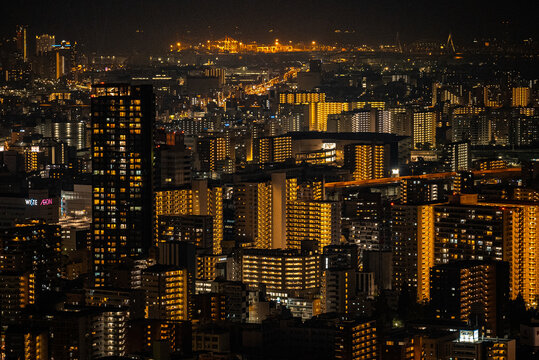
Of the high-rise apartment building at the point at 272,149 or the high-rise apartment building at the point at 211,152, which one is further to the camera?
the high-rise apartment building at the point at 272,149

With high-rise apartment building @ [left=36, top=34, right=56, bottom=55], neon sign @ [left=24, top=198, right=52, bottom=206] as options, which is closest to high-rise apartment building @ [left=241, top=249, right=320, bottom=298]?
neon sign @ [left=24, top=198, right=52, bottom=206]

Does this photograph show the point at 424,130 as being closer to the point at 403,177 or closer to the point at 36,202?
the point at 403,177

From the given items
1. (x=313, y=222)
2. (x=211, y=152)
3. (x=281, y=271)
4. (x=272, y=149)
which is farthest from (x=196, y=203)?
(x=272, y=149)

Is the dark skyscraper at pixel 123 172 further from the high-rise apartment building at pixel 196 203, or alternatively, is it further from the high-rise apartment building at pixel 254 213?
the high-rise apartment building at pixel 254 213

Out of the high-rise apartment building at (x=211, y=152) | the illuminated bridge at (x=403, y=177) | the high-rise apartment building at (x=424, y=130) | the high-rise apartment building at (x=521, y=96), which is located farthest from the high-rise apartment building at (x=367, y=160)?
the high-rise apartment building at (x=521, y=96)

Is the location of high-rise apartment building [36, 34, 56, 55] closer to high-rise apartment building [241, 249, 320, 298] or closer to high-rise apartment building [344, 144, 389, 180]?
high-rise apartment building [344, 144, 389, 180]
